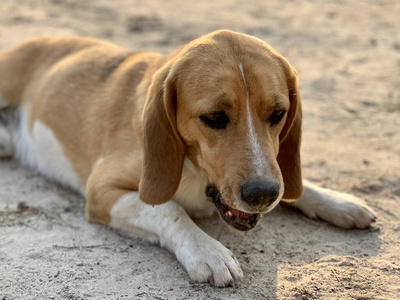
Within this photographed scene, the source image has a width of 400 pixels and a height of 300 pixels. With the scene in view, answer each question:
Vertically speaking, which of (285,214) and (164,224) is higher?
(164,224)

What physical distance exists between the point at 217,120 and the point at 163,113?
443mm

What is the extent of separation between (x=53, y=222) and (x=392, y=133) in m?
3.51

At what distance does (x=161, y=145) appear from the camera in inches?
168

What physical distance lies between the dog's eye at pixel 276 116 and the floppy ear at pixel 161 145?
628 millimetres

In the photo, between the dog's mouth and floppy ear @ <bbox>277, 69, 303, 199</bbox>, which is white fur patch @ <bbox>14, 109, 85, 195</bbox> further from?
floppy ear @ <bbox>277, 69, 303, 199</bbox>

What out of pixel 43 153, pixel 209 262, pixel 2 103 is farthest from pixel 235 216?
pixel 2 103

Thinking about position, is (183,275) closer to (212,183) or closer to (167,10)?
(212,183)

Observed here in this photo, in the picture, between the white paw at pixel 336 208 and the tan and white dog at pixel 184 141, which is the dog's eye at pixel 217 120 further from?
the white paw at pixel 336 208

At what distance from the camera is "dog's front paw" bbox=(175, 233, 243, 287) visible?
3941 mm

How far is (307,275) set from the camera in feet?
13.5

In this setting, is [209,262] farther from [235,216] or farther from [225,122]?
[225,122]

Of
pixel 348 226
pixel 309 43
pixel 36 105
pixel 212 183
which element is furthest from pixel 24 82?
pixel 309 43

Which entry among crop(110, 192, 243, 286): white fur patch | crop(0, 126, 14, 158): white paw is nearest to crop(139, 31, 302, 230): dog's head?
crop(110, 192, 243, 286): white fur patch

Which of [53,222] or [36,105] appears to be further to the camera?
[36,105]
